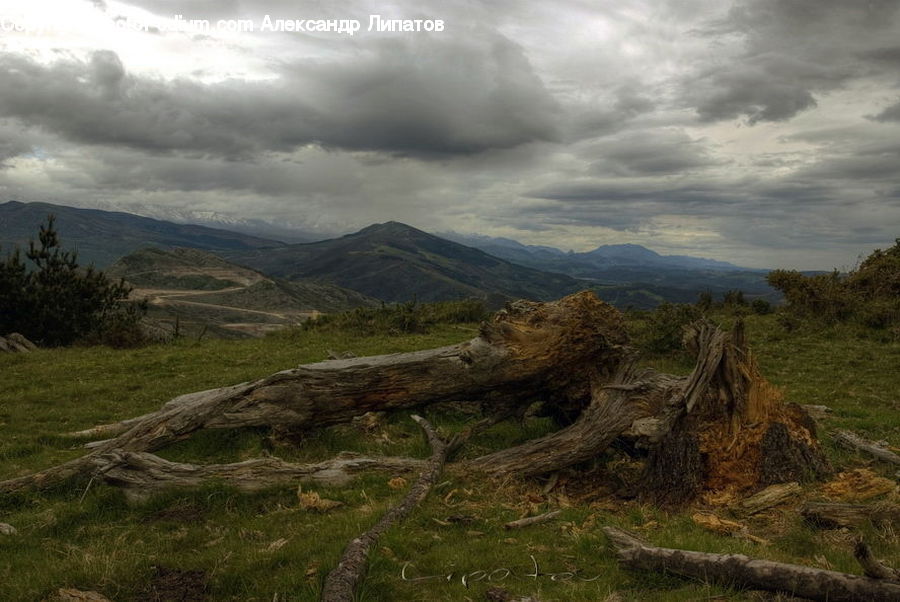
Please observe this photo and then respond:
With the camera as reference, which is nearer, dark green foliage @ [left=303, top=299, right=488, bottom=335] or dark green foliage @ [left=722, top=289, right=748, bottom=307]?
dark green foliage @ [left=303, top=299, right=488, bottom=335]

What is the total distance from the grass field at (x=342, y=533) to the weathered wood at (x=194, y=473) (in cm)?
27

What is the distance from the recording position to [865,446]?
12500 millimetres

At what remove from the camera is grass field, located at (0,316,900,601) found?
23.7 ft

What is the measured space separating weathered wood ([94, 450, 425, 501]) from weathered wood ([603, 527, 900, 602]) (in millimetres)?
6717

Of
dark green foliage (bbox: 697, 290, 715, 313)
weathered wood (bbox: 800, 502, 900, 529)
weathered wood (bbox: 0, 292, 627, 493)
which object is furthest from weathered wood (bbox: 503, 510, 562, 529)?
dark green foliage (bbox: 697, 290, 715, 313)

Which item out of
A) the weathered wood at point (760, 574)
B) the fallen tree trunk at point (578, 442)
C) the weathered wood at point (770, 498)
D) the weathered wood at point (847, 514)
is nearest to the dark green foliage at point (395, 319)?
the fallen tree trunk at point (578, 442)

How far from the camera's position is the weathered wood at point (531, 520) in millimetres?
9312

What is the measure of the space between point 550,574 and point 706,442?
5.66 m

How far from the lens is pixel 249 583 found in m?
7.39

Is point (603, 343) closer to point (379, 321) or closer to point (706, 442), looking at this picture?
point (706, 442)

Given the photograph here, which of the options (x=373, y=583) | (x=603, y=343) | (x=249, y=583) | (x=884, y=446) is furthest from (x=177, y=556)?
(x=884, y=446)

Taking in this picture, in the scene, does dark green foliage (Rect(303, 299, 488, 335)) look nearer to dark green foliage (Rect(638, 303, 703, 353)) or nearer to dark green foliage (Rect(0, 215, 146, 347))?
dark green foliage (Rect(0, 215, 146, 347))

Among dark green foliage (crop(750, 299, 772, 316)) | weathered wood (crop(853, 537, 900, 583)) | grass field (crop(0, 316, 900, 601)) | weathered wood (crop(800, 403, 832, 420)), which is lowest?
grass field (crop(0, 316, 900, 601))

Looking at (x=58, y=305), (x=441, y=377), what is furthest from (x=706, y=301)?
(x=58, y=305)
